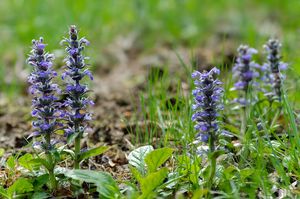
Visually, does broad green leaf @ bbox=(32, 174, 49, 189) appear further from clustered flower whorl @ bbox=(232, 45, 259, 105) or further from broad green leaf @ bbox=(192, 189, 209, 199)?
clustered flower whorl @ bbox=(232, 45, 259, 105)

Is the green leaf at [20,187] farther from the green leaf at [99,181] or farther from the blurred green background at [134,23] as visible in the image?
the blurred green background at [134,23]

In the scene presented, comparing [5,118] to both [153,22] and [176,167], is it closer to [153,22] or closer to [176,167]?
[176,167]

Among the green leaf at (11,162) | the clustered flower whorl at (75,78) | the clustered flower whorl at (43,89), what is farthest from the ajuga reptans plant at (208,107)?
the green leaf at (11,162)

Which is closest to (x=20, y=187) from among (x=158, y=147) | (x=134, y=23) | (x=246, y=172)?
(x=158, y=147)

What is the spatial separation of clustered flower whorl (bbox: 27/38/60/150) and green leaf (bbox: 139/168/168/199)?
0.59 m

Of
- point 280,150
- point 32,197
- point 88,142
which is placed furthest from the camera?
point 88,142

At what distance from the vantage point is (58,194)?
3.14 m

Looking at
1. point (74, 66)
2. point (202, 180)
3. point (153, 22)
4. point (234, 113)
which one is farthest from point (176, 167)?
point (153, 22)

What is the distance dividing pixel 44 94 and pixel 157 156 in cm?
72

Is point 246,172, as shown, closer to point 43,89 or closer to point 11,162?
point 43,89

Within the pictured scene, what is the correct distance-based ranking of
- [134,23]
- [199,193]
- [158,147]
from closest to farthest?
[199,193] < [158,147] < [134,23]

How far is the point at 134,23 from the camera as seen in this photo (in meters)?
8.12

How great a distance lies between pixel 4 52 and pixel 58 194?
4403mm

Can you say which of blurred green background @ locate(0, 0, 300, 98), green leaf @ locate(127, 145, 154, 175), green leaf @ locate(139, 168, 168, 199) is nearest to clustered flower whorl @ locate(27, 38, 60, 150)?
green leaf @ locate(127, 145, 154, 175)
